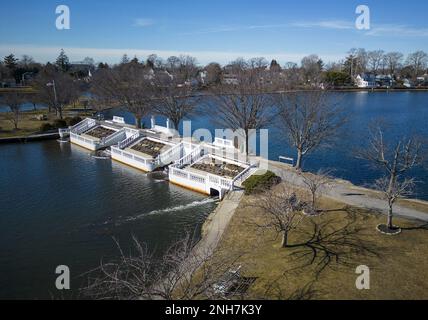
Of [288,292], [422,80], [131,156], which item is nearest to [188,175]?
[131,156]

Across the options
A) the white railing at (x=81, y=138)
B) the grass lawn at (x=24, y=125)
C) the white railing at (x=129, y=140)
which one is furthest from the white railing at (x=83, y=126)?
the white railing at (x=129, y=140)

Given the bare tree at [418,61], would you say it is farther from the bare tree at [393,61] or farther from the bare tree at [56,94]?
the bare tree at [56,94]

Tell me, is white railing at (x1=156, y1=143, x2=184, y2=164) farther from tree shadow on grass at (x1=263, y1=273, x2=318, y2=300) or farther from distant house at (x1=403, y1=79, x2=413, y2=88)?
distant house at (x1=403, y1=79, x2=413, y2=88)

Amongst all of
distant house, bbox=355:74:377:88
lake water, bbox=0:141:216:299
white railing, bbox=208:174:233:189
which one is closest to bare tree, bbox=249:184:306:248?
lake water, bbox=0:141:216:299
